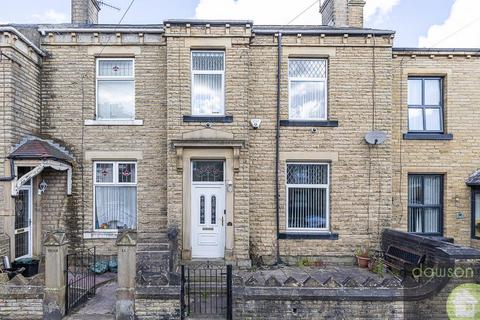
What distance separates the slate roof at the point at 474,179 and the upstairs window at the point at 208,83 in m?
7.62

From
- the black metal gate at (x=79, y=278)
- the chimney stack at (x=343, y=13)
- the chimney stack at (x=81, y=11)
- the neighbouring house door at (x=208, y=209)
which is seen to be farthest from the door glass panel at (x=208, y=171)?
the chimney stack at (x=81, y=11)

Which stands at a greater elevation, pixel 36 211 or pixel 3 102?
pixel 3 102

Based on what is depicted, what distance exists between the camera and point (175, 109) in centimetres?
901

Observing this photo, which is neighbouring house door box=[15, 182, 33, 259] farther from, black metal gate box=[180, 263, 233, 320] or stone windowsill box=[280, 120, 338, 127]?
stone windowsill box=[280, 120, 338, 127]

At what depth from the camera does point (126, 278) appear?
6.07 metres

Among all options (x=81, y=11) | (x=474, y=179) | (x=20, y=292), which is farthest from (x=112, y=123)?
(x=474, y=179)

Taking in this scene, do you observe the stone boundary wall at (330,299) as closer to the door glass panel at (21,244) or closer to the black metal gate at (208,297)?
the black metal gate at (208,297)

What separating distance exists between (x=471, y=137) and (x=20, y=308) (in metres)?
12.3

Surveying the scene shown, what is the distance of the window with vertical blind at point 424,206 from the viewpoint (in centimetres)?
1023

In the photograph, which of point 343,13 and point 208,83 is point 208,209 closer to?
point 208,83

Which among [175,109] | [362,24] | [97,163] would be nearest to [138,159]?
[97,163]

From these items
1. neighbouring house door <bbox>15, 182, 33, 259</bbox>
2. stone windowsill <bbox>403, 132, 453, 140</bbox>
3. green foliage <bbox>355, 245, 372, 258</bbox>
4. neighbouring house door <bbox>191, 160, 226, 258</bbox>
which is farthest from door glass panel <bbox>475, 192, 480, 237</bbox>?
neighbouring house door <bbox>15, 182, 33, 259</bbox>

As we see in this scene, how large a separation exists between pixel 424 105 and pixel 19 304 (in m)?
11.5

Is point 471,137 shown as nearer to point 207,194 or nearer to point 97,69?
point 207,194
